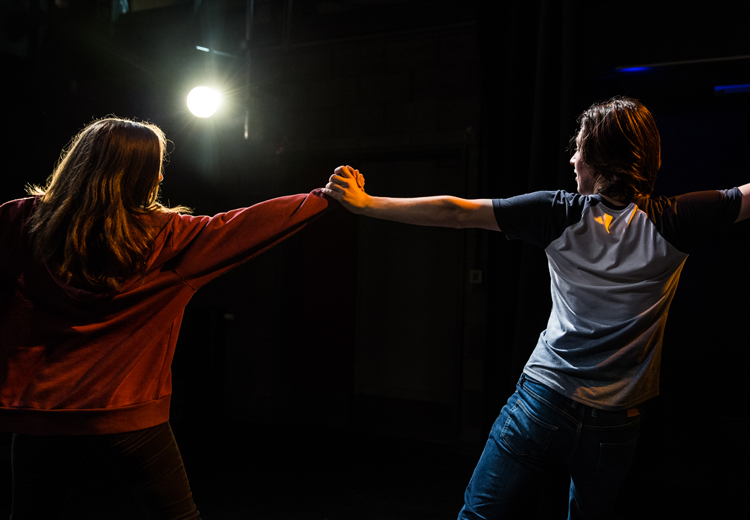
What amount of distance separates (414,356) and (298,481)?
1267 millimetres

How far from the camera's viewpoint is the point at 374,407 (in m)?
4.10

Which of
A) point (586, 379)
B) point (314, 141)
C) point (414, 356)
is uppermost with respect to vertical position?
point (314, 141)

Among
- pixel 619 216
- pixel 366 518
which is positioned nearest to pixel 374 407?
pixel 366 518

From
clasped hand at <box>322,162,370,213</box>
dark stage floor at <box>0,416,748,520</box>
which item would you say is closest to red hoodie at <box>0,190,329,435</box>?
clasped hand at <box>322,162,370,213</box>

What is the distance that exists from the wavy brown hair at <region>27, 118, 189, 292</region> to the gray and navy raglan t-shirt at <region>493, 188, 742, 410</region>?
77cm

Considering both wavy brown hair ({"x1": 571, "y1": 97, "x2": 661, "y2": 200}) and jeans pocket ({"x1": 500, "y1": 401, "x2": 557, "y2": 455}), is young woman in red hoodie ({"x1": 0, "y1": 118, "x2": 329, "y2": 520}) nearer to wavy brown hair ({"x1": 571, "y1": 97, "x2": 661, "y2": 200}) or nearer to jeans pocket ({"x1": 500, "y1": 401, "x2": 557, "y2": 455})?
jeans pocket ({"x1": 500, "y1": 401, "x2": 557, "y2": 455})

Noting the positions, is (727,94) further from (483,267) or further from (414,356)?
(414,356)

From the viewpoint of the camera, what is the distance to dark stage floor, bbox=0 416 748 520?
8.69ft

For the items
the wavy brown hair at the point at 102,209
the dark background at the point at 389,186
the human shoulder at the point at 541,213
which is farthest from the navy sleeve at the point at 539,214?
the dark background at the point at 389,186

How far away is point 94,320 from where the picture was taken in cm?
114

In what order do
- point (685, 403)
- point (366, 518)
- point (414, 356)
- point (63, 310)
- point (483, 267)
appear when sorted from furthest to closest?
point (414, 356) < point (483, 267) < point (685, 403) < point (366, 518) < point (63, 310)

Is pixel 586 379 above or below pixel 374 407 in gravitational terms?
above

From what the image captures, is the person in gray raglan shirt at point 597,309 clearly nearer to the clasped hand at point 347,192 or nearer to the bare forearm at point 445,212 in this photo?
the bare forearm at point 445,212

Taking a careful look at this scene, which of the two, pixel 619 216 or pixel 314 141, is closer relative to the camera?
pixel 619 216
